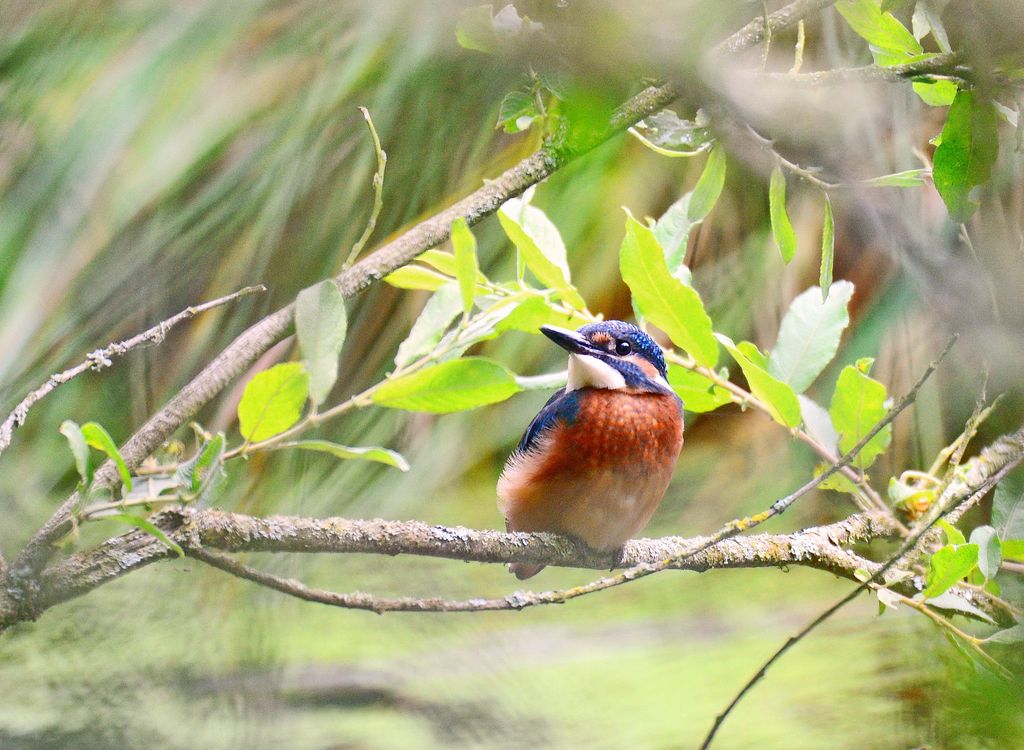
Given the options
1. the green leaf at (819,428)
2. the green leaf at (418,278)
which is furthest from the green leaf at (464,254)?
the green leaf at (819,428)

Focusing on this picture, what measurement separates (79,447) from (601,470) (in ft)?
1.27

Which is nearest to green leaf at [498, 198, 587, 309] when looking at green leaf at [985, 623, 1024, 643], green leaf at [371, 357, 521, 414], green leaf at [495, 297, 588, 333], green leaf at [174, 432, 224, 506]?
green leaf at [495, 297, 588, 333]

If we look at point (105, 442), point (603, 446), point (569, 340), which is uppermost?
point (105, 442)

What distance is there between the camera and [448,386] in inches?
19.4

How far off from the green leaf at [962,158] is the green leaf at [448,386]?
0.24 metres

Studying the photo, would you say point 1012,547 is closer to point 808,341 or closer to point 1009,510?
point 1009,510

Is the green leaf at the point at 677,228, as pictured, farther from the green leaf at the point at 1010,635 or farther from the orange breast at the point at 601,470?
the green leaf at the point at 1010,635

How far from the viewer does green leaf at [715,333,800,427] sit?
0.64m

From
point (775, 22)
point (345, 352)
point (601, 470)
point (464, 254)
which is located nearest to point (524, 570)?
point (601, 470)

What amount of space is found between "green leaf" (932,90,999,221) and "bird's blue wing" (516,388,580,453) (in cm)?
33

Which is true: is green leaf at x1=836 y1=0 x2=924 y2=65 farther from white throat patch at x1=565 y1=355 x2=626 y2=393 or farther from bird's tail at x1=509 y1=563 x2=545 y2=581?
bird's tail at x1=509 y1=563 x2=545 y2=581

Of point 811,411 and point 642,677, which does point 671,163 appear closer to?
point 811,411

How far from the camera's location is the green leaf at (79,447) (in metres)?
0.38

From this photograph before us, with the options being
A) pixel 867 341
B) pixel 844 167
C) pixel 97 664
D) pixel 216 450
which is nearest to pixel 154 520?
pixel 216 450
